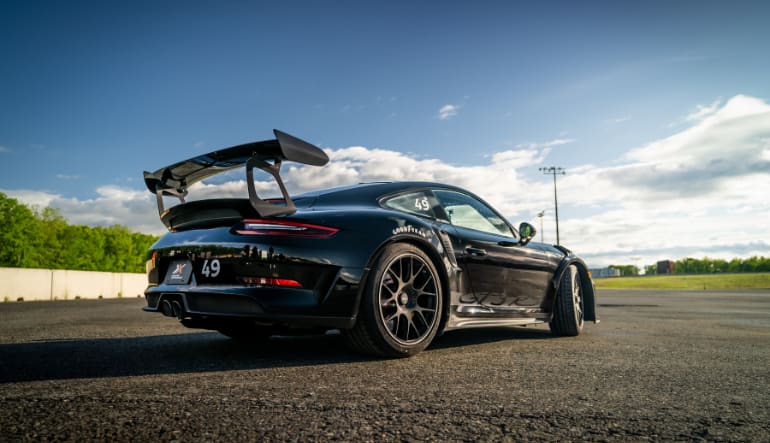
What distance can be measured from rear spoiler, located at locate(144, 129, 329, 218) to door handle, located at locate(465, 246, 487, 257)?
138 centimetres

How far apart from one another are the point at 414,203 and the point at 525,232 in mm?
1370

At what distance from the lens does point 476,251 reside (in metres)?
4.28

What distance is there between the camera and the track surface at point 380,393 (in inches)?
73.5

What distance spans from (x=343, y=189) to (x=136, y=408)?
2351 millimetres

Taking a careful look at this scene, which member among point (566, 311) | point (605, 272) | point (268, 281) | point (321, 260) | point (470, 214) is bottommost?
point (605, 272)

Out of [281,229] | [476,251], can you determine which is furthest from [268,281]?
[476,251]

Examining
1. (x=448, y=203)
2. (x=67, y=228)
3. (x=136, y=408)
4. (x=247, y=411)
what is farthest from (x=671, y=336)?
(x=67, y=228)

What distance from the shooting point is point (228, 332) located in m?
4.58

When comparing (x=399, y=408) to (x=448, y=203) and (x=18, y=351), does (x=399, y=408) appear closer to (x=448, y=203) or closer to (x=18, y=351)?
(x=448, y=203)

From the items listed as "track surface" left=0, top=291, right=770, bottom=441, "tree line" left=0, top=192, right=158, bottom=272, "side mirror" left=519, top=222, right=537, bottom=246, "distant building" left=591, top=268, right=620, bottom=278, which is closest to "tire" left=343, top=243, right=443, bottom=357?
"track surface" left=0, top=291, right=770, bottom=441

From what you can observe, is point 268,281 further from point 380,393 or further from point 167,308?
point 380,393

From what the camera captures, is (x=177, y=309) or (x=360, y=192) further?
(x=360, y=192)

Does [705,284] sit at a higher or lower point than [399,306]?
lower

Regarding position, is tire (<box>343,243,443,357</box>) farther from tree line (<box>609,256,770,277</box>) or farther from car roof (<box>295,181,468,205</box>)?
tree line (<box>609,256,770,277</box>)
